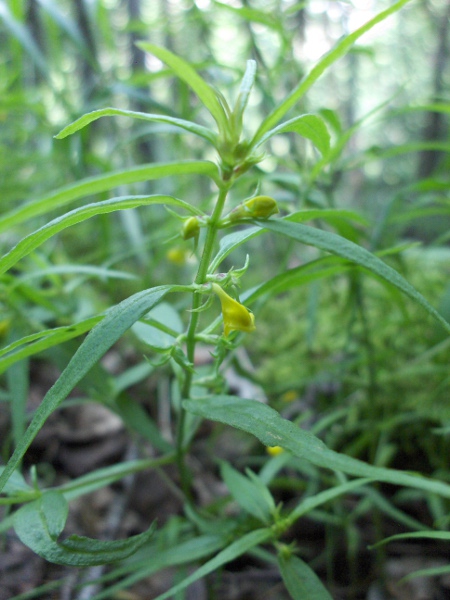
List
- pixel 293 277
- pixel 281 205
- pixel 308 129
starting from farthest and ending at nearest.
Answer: pixel 281 205 < pixel 293 277 < pixel 308 129

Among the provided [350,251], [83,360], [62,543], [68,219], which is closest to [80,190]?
[68,219]

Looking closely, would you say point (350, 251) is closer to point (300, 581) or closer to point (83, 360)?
point (83, 360)

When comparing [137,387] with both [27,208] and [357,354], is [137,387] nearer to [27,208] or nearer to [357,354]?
[357,354]

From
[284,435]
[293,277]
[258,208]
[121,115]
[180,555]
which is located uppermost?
[121,115]

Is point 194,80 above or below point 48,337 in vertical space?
above

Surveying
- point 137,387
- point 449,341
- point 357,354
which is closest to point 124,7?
point 137,387

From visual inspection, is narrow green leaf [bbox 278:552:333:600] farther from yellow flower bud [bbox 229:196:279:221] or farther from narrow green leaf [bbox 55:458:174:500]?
yellow flower bud [bbox 229:196:279:221]

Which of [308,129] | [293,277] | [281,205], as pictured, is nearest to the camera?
[308,129]

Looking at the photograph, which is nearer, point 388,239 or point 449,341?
point 449,341
